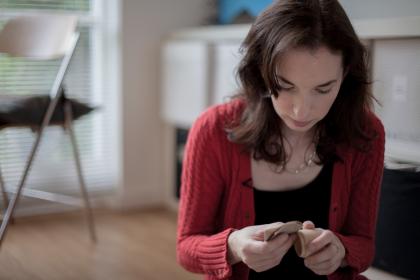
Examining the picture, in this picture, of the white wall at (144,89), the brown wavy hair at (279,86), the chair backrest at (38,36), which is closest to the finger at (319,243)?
the brown wavy hair at (279,86)

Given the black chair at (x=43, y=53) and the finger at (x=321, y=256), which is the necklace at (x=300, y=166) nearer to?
the finger at (x=321, y=256)

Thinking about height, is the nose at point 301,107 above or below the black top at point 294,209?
above

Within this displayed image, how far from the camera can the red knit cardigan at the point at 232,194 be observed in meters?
1.04

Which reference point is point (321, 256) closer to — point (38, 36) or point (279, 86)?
point (279, 86)

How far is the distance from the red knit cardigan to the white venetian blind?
1440 mm

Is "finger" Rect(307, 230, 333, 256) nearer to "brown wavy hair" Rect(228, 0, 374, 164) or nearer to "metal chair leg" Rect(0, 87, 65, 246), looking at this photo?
"brown wavy hair" Rect(228, 0, 374, 164)

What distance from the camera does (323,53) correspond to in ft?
2.94

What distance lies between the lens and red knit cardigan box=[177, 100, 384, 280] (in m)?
1.04

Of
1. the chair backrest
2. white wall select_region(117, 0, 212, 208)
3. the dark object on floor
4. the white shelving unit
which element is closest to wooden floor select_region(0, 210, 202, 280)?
white wall select_region(117, 0, 212, 208)

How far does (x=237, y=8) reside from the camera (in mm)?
2543

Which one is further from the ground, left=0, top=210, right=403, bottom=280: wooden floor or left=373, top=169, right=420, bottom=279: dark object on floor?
left=373, top=169, right=420, bottom=279: dark object on floor

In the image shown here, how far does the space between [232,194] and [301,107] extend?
0.24 metres

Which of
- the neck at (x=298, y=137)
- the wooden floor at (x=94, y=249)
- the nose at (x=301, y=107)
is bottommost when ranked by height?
→ the wooden floor at (x=94, y=249)

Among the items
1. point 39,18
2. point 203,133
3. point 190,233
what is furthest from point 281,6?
point 39,18
